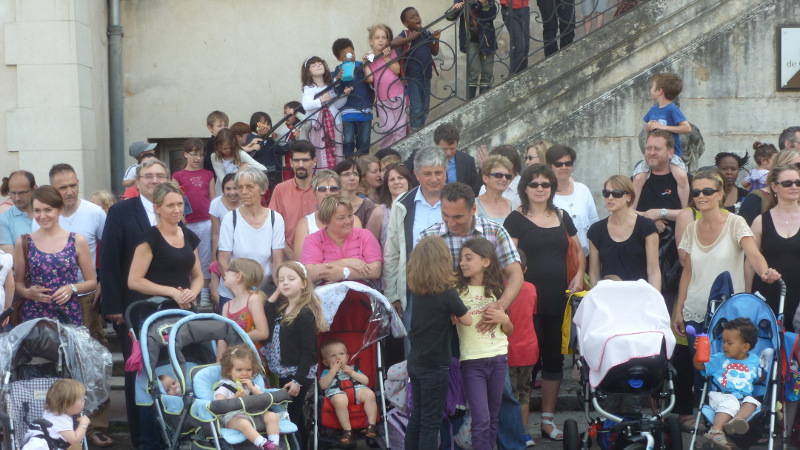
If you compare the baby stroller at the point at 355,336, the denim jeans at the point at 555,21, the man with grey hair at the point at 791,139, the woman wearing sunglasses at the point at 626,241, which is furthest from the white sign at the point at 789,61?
the baby stroller at the point at 355,336

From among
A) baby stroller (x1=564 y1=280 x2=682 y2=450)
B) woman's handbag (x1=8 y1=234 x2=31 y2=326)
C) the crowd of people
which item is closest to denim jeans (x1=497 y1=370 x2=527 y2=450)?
the crowd of people

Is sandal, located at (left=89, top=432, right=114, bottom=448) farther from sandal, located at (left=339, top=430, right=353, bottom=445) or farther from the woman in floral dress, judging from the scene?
sandal, located at (left=339, top=430, right=353, bottom=445)

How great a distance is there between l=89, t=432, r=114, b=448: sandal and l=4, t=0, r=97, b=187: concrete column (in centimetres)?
426

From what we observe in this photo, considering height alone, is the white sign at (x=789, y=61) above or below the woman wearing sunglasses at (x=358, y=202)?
above

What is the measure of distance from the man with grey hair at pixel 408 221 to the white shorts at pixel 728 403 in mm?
2169

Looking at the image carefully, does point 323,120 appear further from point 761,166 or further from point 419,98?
point 761,166

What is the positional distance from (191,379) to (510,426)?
217 cm

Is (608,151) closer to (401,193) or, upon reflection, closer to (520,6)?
(520,6)

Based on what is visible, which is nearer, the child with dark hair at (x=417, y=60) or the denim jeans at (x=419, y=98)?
the child with dark hair at (x=417, y=60)

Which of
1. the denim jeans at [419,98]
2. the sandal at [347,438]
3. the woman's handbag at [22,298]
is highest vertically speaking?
the denim jeans at [419,98]

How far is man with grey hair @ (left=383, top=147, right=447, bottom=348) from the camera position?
7504 mm

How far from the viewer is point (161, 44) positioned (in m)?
12.4

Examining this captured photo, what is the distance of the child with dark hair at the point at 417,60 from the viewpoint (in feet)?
35.0

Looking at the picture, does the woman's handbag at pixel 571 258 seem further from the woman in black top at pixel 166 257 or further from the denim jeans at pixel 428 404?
the woman in black top at pixel 166 257
